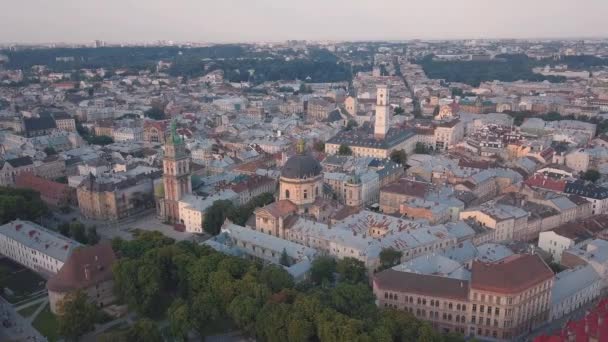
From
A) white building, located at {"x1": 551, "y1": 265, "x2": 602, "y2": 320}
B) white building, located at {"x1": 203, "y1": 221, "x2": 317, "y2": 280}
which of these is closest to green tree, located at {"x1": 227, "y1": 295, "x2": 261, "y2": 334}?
white building, located at {"x1": 203, "y1": 221, "x2": 317, "y2": 280}

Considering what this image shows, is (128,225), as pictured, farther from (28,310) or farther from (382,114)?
(382,114)

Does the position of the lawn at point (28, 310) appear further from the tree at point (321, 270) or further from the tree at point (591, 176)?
the tree at point (591, 176)

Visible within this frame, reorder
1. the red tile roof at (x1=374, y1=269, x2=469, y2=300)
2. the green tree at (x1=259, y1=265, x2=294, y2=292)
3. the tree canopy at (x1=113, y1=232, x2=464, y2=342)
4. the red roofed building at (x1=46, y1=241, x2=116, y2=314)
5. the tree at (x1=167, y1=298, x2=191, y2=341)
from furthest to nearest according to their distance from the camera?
the red roofed building at (x1=46, y1=241, x2=116, y2=314) < the green tree at (x1=259, y1=265, x2=294, y2=292) < the red tile roof at (x1=374, y1=269, x2=469, y2=300) < the tree at (x1=167, y1=298, x2=191, y2=341) < the tree canopy at (x1=113, y1=232, x2=464, y2=342)

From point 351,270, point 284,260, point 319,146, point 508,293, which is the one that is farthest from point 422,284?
point 319,146

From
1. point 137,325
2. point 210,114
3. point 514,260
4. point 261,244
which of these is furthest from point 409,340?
point 210,114

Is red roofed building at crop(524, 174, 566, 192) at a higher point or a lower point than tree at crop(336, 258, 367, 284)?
higher

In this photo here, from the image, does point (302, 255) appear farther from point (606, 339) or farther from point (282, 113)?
point (282, 113)

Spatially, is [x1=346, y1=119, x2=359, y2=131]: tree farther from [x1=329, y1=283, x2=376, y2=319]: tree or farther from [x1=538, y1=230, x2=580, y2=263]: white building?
[x1=329, y1=283, x2=376, y2=319]: tree
